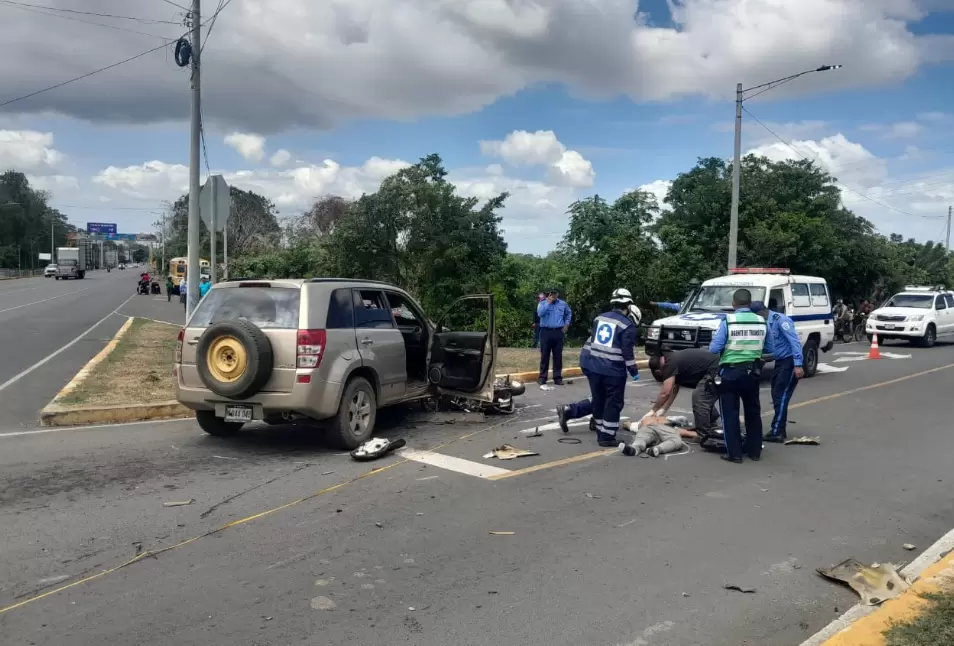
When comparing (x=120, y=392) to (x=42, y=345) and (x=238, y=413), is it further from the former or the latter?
(x=42, y=345)

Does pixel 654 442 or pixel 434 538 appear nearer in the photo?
pixel 434 538

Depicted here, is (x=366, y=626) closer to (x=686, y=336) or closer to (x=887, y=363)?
(x=686, y=336)

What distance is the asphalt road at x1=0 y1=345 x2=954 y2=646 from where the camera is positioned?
3.84m

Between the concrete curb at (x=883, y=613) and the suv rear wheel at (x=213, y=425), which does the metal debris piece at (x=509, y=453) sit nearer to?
the suv rear wheel at (x=213, y=425)

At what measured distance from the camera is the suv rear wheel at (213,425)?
7.91 metres

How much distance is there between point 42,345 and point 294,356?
12.8m

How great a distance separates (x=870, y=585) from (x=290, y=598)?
3283 millimetres

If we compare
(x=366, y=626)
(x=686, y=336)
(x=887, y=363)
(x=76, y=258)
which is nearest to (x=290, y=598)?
(x=366, y=626)

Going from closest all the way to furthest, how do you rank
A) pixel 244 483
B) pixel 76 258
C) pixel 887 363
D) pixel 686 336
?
1. pixel 244 483
2. pixel 686 336
3. pixel 887 363
4. pixel 76 258

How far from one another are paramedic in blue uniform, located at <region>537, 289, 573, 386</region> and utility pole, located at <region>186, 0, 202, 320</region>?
6092 mm

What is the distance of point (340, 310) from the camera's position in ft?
24.8

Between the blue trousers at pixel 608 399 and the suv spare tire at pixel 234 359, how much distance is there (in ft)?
11.1

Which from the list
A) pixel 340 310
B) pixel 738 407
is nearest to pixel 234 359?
pixel 340 310

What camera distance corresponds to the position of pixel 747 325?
7.25m
